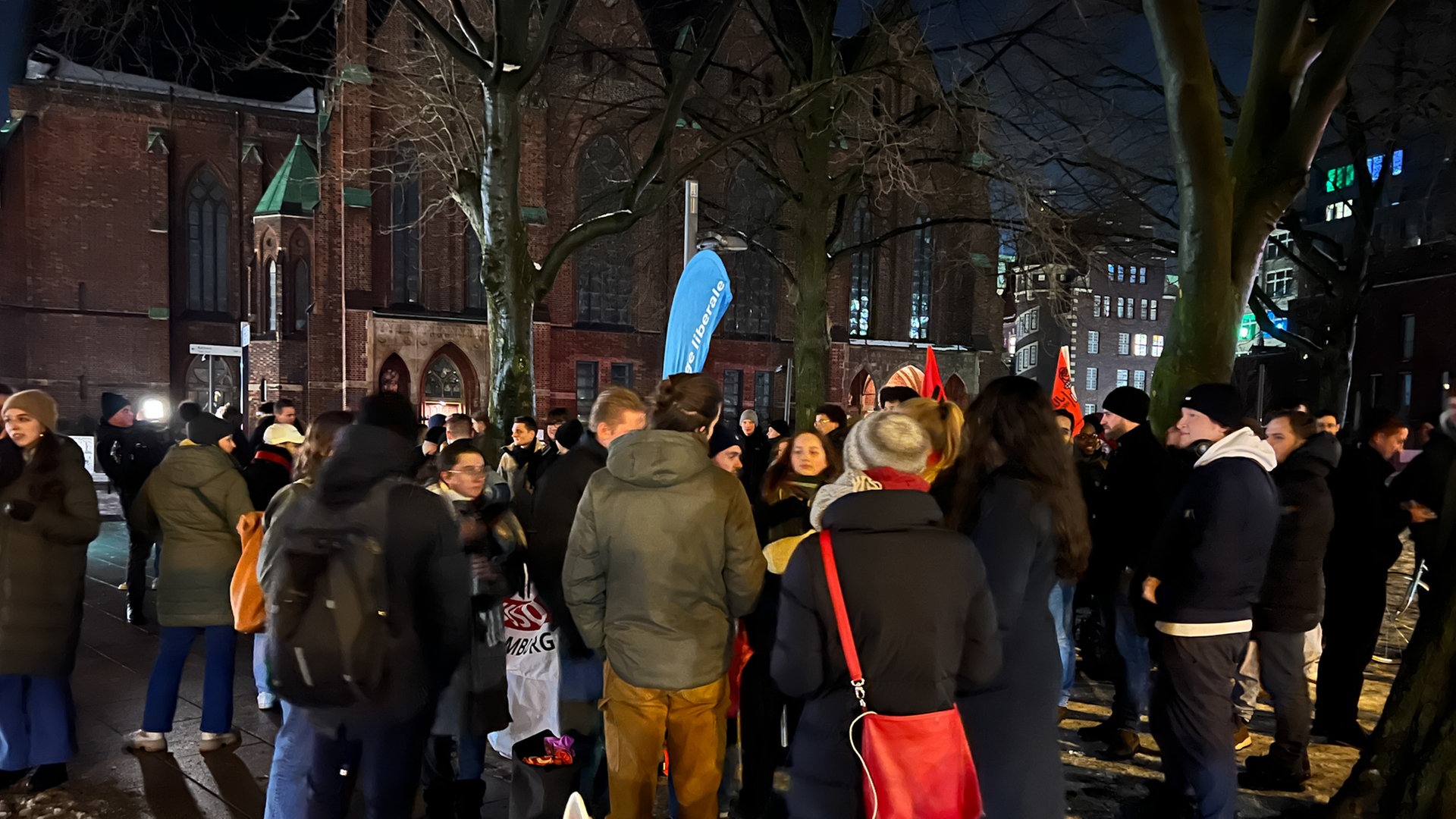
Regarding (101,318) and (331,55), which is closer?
(331,55)

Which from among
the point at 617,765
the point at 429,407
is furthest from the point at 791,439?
the point at 429,407

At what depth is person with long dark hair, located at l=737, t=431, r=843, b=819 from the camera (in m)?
4.33

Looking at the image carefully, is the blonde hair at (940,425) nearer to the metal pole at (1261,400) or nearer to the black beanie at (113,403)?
the black beanie at (113,403)

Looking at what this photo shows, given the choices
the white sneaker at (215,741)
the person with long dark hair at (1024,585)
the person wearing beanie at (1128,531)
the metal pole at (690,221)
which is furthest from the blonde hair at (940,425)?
the metal pole at (690,221)

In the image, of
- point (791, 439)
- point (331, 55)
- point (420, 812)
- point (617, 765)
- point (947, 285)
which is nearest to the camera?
point (617, 765)

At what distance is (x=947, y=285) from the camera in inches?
1449

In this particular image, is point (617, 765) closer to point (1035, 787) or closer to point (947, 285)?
point (1035, 787)

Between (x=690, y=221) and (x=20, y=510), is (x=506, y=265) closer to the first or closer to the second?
(x=690, y=221)

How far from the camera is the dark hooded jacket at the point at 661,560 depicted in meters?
3.55

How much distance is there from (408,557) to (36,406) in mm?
2690

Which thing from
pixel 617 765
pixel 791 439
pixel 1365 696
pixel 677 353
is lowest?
pixel 1365 696

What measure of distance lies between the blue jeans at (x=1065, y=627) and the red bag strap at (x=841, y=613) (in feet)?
11.7

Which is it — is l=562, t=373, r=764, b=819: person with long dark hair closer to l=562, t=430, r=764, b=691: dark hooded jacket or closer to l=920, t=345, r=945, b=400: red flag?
l=562, t=430, r=764, b=691: dark hooded jacket

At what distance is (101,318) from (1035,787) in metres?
39.1
